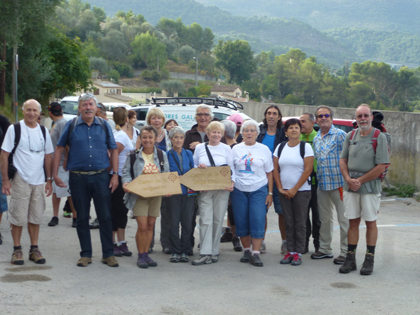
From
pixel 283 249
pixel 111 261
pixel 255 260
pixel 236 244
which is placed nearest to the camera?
pixel 111 261

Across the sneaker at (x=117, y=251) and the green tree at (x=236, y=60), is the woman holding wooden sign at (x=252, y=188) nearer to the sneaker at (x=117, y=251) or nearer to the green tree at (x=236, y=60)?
the sneaker at (x=117, y=251)

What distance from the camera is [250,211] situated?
21.4 ft

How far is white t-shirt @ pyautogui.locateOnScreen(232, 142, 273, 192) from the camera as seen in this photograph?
6.50 m

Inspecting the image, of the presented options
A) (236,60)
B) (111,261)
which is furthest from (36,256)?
(236,60)

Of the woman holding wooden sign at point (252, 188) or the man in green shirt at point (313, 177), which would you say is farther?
the man in green shirt at point (313, 177)

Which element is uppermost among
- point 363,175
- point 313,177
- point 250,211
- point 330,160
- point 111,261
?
point 330,160

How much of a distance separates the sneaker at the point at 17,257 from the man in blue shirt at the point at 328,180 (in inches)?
146

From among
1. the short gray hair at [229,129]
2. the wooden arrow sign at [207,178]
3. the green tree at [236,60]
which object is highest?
the green tree at [236,60]

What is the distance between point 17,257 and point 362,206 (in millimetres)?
4150

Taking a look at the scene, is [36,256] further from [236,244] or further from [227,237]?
[227,237]

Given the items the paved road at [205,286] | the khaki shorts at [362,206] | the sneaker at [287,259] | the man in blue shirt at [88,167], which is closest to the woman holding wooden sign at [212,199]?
the paved road at [205,286]

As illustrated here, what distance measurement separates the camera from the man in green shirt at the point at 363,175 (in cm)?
600

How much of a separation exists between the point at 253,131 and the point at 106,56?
168292 millimetres

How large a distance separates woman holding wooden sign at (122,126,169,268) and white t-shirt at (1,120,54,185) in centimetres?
103
